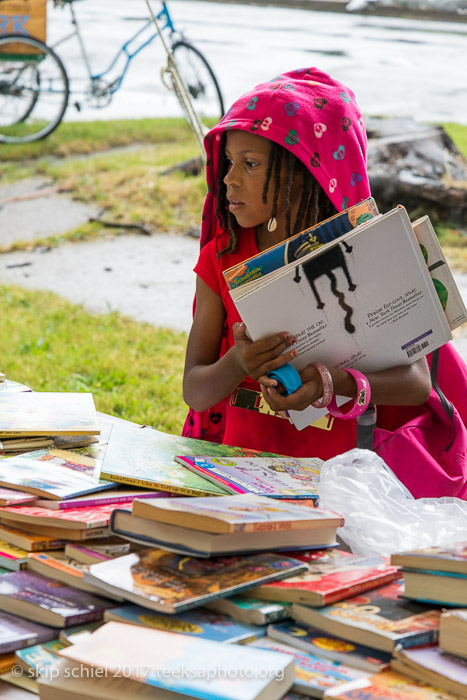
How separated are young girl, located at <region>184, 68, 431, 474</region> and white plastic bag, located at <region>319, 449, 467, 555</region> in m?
0.23

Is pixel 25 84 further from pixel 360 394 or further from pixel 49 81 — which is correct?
pixel 360 394

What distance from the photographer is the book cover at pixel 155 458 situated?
5.05 ft

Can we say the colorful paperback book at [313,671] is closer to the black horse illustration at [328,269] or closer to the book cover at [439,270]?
the black horse illustration at [328,269]

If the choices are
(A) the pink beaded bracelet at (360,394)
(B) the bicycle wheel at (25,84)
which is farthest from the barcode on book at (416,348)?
(B) the bicycle wheel at (25,84)

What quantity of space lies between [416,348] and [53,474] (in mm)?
735

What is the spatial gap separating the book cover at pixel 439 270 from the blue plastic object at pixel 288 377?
348mm

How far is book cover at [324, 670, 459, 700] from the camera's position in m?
0.97

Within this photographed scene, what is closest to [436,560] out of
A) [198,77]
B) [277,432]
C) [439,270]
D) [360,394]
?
[360,394]

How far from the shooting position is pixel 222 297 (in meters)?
2.07

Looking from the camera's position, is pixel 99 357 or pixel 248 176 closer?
pixel 248 176

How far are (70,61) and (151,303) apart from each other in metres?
6.92

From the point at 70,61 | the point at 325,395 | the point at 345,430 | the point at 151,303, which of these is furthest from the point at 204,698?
the point at 70,61

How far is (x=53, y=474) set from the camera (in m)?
1.57

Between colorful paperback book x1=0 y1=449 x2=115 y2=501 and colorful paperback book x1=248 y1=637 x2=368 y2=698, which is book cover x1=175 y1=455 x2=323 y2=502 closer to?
colorful paperback book x1=0 y1=449 x2=115 y2=501
